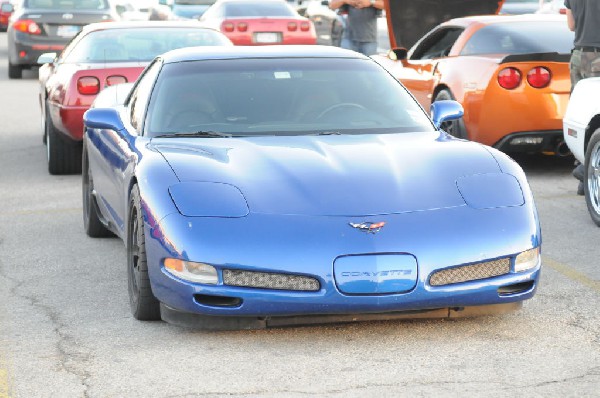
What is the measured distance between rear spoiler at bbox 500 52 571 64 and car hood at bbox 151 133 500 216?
462 cm

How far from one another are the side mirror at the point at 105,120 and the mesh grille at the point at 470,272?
2.35 meters

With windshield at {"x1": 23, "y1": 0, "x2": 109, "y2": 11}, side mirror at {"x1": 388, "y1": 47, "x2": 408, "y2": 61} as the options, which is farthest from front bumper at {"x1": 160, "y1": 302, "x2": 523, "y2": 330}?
windshield at {"x1": 23, "y1": 0, "x2": 109, "y2": 11}

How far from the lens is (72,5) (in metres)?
24.5

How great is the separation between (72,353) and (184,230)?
0.71 metres

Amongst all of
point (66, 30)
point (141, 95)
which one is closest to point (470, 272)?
point (141, 95)

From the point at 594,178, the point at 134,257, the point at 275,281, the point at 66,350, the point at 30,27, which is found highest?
the point at 275,281

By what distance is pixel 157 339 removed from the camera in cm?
609

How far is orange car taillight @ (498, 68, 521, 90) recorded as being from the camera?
11.6 m

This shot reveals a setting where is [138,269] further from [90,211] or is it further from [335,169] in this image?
[90,211]

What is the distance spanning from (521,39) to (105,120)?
18.1 ft

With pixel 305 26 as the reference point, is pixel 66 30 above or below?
above

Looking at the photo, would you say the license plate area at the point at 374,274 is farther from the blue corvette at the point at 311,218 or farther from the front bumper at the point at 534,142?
the front bumper at the point at 534,142

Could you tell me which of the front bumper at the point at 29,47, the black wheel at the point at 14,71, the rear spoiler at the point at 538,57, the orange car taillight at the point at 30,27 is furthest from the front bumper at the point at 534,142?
the black wheel at the point at 14,71

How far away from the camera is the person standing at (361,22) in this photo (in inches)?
711
